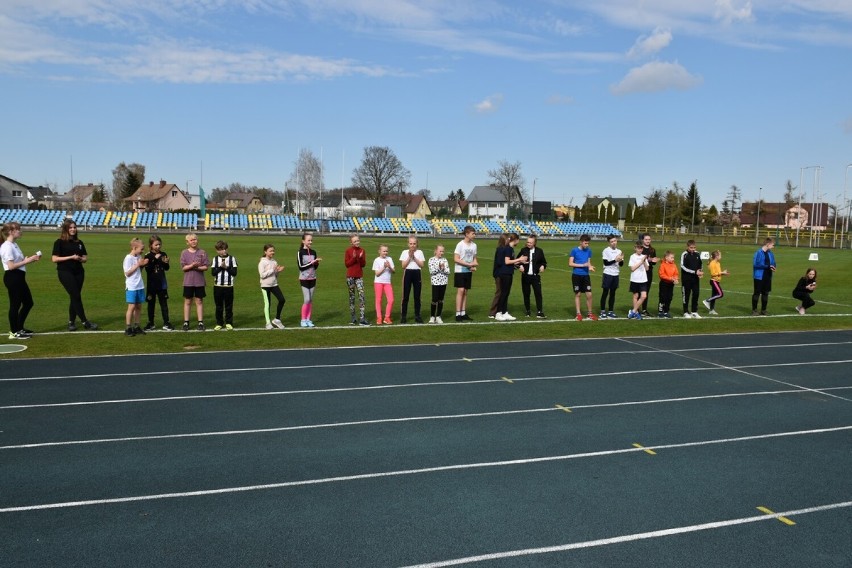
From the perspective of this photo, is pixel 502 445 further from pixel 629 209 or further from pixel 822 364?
pixel 629 209

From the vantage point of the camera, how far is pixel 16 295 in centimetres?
1231

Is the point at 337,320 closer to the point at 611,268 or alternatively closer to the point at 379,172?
the point at 611,268

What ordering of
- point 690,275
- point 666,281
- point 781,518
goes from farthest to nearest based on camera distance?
1. point 690,275
2. point 666,281
3. point 781,518

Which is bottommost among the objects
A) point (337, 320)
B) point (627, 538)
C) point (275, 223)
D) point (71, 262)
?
point (627, 538)

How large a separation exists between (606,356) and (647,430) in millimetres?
4282

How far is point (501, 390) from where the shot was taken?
952cm

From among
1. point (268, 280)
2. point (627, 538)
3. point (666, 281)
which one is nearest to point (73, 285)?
point (268, 280)

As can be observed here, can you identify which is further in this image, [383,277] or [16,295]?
[383,277]

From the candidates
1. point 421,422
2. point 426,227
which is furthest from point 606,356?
point 426,227

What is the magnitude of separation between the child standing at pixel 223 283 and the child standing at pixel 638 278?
916 cm

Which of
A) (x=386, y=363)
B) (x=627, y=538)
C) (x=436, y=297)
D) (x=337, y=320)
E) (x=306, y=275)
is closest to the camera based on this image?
(x=627, y=538)

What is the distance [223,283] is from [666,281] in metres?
10.3

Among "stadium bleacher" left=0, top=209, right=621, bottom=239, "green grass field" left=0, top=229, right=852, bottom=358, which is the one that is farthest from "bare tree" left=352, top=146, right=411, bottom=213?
"green grass field" left=0, top=229, right=852, bottom=358

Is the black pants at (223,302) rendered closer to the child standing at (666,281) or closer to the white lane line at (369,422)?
the white lane line at (369,422)
